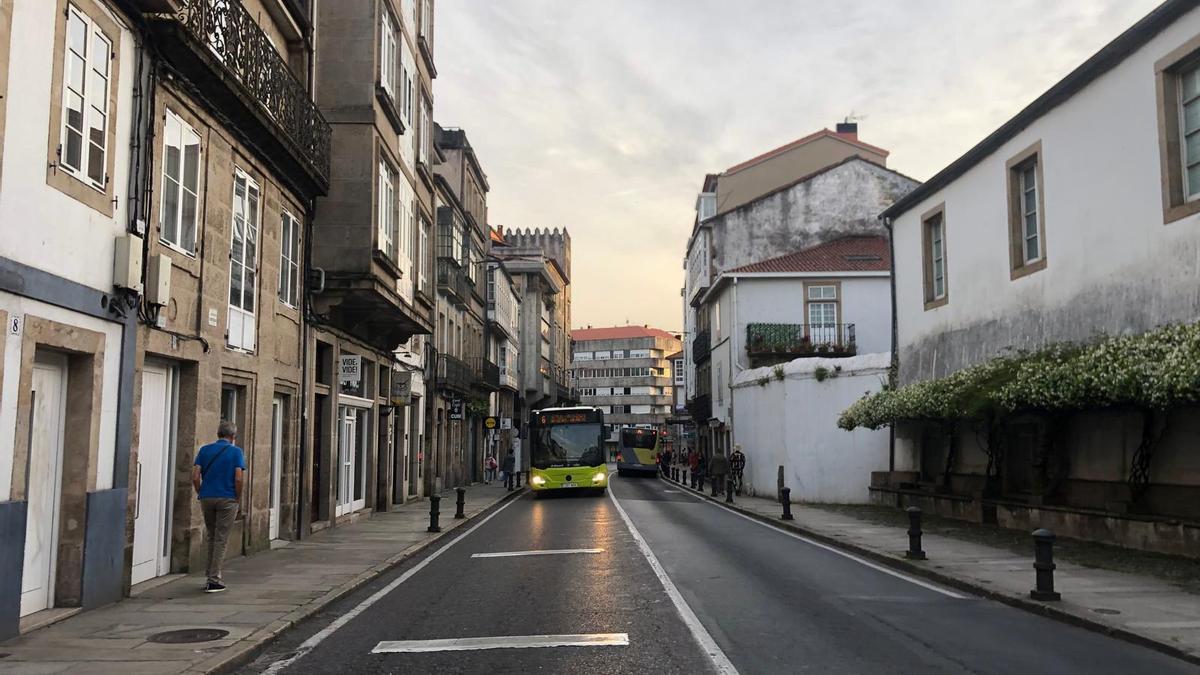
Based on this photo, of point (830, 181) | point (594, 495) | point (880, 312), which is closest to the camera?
point (594, 495)

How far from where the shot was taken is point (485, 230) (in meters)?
50.5

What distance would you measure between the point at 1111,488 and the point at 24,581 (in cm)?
1450

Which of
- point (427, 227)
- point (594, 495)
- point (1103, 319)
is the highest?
point (427, 227)

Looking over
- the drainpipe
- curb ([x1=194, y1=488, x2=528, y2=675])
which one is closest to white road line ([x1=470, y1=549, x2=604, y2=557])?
curb ([x1=194, y1=488, x2=528, y2=675])

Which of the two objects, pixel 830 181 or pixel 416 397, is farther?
pixel 830 181

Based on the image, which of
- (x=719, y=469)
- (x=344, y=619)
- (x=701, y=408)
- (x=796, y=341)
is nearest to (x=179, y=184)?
(x=344, y=619)

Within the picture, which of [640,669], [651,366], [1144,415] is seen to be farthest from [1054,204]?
[651,366]

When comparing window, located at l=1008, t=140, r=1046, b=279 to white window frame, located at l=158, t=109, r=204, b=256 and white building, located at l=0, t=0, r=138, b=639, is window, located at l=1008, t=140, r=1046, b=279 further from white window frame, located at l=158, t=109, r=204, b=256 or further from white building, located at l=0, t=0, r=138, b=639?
white building, located at l=0, t=0, r=138, b=639

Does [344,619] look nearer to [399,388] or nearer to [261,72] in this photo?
[261,72]

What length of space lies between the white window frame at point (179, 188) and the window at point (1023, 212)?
1385 cm

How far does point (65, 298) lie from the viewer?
9031 mm

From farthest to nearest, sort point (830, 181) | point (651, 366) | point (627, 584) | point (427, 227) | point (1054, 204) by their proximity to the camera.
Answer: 1. point (651, 366)
2. point (830, 181)
3. point (427, 227)
4. point (1054, 204)
5. point (627, 584)

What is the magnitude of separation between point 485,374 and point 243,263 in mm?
31233

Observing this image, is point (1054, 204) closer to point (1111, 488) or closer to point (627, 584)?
point (1111, 488)
